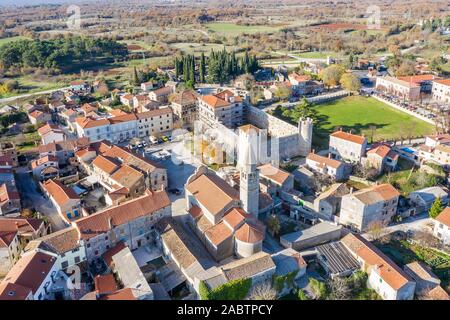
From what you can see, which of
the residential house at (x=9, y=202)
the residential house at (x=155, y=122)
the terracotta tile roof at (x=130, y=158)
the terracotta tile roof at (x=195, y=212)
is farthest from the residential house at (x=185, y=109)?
the residential house at (x=9, y=202)

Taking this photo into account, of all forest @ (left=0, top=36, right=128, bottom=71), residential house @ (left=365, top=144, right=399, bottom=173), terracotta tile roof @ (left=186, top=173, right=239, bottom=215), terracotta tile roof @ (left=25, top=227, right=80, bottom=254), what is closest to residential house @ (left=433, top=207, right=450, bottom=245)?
residential house @ (left=365, top=144, right=399, bottom=173)

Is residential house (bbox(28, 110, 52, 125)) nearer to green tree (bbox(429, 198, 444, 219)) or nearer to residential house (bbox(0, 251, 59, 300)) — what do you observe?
residential house (bbox(0, 251, 59, 300))

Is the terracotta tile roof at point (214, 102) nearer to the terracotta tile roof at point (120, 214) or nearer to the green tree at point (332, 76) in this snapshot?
the terracotta tile roof at point (120, 214)

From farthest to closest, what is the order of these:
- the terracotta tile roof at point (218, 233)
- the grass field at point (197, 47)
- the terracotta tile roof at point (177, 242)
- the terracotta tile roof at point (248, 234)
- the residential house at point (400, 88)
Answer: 1. the grass field at point (197, 47)
2. the residential house at point (400, 88)
3. the terracotta tile roof at point (218, 233)
4. the terracotta tile roof at point (248, 234)
5. the terracotta tile roof at point (177, 242)

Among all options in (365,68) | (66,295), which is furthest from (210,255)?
(365,68)

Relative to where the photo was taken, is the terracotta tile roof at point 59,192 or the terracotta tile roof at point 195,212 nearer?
the terracotta tile roof at point 195,212

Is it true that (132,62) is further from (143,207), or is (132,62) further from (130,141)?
(143,207)

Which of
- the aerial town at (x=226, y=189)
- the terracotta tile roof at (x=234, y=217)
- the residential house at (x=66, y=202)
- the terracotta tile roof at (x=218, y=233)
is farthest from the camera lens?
the residential house at (x=66, y=202)
